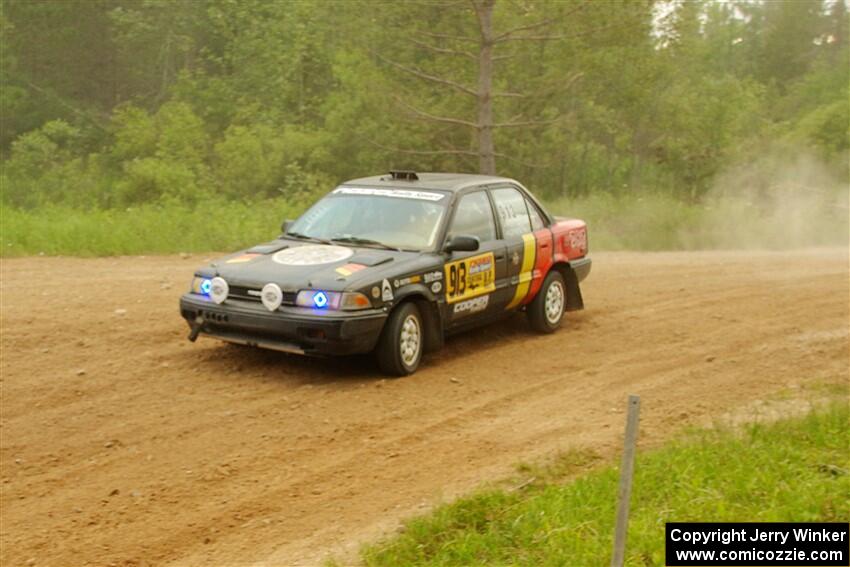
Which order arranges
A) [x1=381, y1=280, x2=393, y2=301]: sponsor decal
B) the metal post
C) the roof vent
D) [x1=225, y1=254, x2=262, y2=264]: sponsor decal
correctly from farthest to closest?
the roof vent < [x1=225, y1=254, x2=262, y2=264]: sponsor decal < [x1=381, y1=280, x2=393, y2=301]: sponsor decal < the metal post

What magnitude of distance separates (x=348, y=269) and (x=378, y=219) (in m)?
1.10

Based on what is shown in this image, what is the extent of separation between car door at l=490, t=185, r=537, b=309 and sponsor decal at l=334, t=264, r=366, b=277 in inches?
71.7

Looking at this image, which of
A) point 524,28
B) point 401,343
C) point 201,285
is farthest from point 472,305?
point 524,28

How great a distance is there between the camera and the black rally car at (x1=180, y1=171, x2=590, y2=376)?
326 inches

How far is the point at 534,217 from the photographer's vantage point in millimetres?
10602

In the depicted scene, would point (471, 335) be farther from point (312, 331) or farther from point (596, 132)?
point (596, 132)

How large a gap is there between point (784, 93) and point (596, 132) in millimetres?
22618

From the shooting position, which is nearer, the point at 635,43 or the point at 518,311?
the point at 518,311

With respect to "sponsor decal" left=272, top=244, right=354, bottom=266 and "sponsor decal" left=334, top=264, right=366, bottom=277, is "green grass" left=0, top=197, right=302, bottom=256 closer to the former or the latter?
"sponsor decal" left=272, top=244, right=354, bottom=266

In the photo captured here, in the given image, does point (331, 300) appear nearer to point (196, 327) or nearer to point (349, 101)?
point (196, 327)

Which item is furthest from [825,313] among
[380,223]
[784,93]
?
[784,93]

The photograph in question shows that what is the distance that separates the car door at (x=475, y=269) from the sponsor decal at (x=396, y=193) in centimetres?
24

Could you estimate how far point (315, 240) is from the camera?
9.48m

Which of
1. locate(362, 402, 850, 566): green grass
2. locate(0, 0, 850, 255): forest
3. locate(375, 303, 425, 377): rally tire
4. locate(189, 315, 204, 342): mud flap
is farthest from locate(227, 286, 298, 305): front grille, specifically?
locate(0, 0, 850, 255): forest
